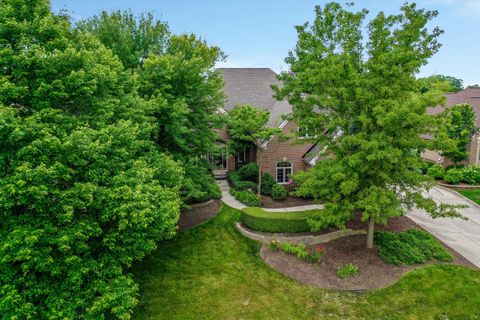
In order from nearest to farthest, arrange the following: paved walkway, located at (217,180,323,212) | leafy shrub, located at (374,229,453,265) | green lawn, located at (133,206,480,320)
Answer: green lawn, located at (133,206,480,320) → leafy shrub, located at (374,229,453,265) → paved walkway, located at (217,180,323,212)

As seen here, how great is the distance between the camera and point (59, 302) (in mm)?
9047

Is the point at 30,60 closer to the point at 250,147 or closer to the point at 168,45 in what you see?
the point at 168,45

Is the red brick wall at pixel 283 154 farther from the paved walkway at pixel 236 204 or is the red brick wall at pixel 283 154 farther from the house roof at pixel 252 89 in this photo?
the paved walkway at pixel 236 204

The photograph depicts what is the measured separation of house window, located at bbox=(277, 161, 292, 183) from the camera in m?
26.8

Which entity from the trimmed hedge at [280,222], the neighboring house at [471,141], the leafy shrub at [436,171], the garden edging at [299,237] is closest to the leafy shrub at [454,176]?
the leafy shrub at [436,171]

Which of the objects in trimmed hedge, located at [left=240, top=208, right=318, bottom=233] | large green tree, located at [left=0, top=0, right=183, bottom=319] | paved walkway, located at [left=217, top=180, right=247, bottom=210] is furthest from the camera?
paved walkway, located at [left=217, top=180, right=247, bottom=210]

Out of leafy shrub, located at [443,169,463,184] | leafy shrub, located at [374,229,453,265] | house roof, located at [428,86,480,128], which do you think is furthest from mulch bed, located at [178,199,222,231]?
house roof, located at [428,86,480,128]

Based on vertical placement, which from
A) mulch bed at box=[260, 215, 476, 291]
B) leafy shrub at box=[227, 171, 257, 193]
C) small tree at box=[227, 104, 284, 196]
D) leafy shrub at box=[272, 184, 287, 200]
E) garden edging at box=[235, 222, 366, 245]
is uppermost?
small tree at box=[227, 104, 284, 196]

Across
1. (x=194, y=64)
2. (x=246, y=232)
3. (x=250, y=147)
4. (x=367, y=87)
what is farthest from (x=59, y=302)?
(x=250, y=147)

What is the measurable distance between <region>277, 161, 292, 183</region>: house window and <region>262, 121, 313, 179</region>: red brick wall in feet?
1.13

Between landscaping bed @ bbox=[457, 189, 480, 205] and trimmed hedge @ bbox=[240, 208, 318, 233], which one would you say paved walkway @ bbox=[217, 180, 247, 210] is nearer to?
trimmed hedge @ bbox=[240, 208, 318, 233]

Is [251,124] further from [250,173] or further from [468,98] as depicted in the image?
[468,98]

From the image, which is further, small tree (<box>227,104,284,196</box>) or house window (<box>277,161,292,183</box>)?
house window (<box>277,161,292,183</box>)

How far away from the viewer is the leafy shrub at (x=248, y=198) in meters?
22.1
